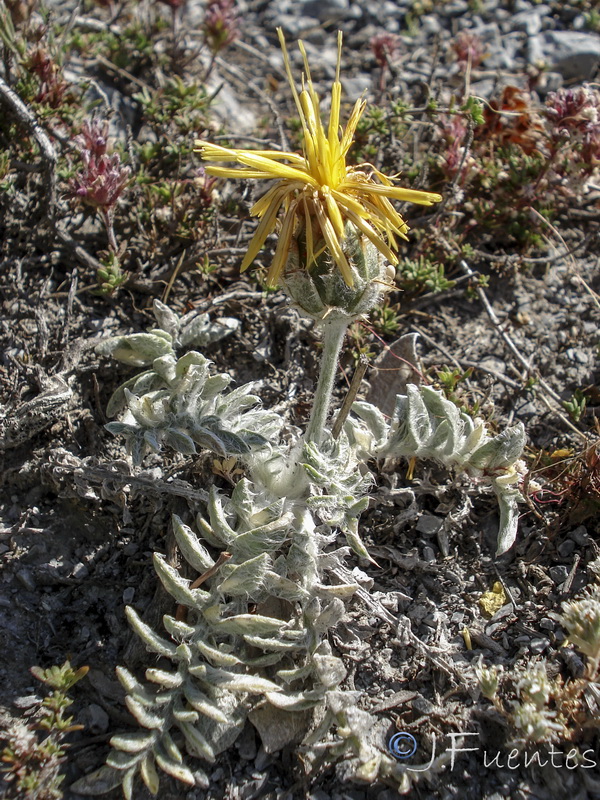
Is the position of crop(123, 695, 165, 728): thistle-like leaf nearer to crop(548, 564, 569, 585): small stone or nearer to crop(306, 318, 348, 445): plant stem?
crop(306, 318, 348, 445): plant stem

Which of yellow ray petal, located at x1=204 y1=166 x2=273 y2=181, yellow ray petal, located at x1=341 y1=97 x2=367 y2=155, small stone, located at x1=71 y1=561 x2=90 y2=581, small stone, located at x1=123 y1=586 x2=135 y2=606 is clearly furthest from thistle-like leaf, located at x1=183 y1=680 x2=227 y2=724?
yellow ray petal, located at x1=341 y1=97 x2=367 y2=155

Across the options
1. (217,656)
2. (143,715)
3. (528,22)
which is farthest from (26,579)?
(528,22)

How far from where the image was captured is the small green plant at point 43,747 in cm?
247

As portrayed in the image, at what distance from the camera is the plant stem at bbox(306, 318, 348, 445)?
9.40 feet

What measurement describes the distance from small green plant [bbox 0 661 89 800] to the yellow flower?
66.7 inches

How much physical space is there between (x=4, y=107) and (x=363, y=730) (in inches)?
153

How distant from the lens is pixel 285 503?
3.04 metres

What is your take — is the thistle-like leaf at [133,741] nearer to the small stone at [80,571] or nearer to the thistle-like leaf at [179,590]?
the thistle-like leaf at [179,590]

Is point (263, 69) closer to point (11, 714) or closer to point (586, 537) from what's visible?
point (586, 537)

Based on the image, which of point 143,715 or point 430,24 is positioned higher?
point 430,24

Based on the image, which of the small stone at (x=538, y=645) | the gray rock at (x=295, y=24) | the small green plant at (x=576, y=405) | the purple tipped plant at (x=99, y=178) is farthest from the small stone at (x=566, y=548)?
the gray rock at (x=295, y=24)

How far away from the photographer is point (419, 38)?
5832 millimetres

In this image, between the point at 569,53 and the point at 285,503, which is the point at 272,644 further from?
the point at 569,53

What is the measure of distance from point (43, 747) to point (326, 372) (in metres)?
1.78
